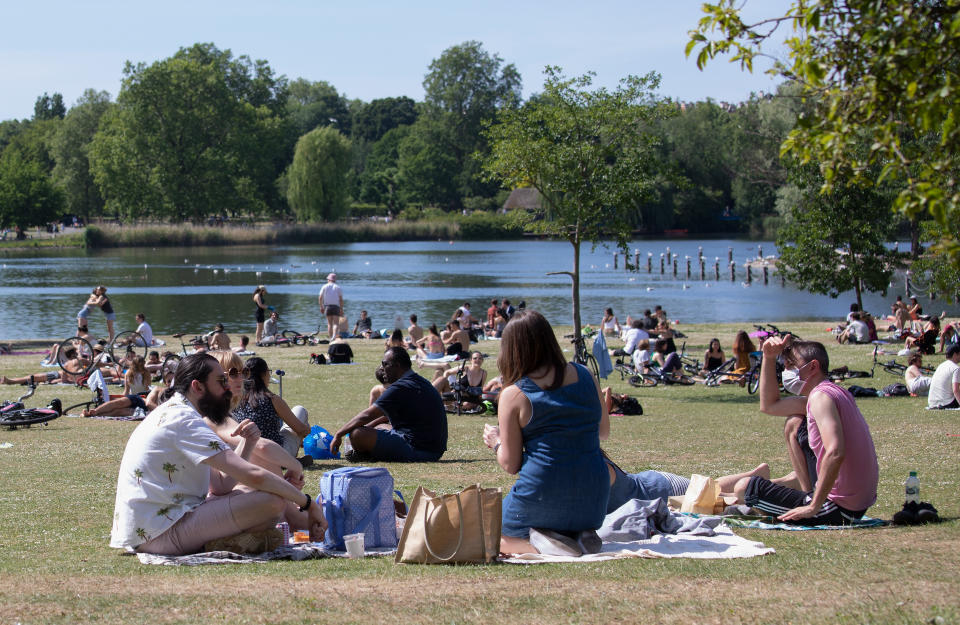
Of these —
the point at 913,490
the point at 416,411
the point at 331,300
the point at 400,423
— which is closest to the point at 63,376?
the point at 331,300

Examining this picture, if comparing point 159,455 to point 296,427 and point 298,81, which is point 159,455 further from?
point 298,81

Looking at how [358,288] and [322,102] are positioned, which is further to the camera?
[322,102]

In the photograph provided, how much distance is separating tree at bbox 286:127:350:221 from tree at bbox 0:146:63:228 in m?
24.8

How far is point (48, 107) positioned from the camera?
606 feet

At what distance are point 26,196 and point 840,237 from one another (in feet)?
290

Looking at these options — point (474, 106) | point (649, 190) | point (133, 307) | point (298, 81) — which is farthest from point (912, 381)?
point (298, 81)

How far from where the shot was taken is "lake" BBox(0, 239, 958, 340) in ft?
133

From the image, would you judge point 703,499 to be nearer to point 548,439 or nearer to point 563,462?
point 563,462

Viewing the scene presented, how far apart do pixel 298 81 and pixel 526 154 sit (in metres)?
165

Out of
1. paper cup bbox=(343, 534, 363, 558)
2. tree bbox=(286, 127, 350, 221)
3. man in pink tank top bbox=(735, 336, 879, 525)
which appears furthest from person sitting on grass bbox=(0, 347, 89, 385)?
tree bbox=(286, 127, 350, 221)

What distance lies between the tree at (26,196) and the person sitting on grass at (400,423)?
9896 centimetres

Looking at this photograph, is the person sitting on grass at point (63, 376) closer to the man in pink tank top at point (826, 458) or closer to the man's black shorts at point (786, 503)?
the man's black shorts at point (786, 503)

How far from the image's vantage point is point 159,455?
18.3ft

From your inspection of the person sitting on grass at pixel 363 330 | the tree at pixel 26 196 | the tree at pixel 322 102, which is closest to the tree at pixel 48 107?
the tree at pixel 322 102
